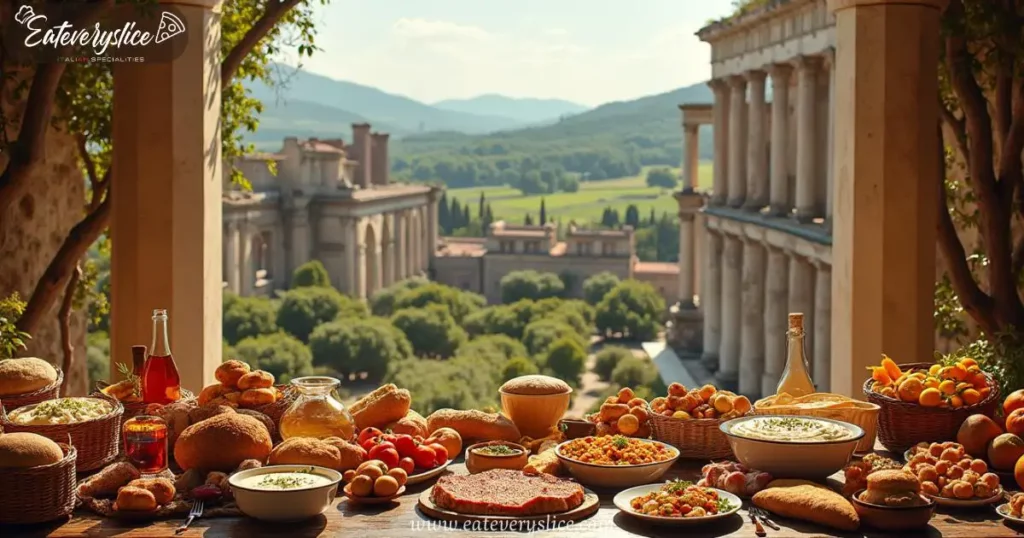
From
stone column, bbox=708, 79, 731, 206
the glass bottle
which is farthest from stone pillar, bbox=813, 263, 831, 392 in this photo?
the glass bottle

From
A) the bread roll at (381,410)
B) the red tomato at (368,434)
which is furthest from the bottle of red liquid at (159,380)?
the red tomato at (368,434)

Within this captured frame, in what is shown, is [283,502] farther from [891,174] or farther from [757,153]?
[757,153]

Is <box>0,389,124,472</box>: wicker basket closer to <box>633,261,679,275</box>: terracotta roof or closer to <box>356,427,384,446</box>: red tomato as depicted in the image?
<box>356,427,384,446</box>: red tomato

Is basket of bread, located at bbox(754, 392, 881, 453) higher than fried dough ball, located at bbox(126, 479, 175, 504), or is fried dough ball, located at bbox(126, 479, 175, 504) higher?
basket of bread, located at bbox(754, 392, 881, 453)

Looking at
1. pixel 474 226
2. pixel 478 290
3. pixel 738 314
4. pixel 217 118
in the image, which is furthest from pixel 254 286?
pixel 217 118

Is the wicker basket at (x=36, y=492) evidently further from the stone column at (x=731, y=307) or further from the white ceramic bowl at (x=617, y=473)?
the stone column at (x=731, y=307)

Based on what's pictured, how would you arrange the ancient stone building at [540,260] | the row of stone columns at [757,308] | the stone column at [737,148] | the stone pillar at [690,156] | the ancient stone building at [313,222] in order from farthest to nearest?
the ancient stone building at [540,260] → the ancient stone building at [313,222] → the stone pillar at [690,156] → the stone column at [737,148] → the row of stone columns at [757,308]

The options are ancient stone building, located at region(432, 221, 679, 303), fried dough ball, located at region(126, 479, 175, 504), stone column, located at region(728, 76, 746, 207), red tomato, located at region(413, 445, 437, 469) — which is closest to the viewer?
fried dough ball, located at region(126, 479, 175, 504)
